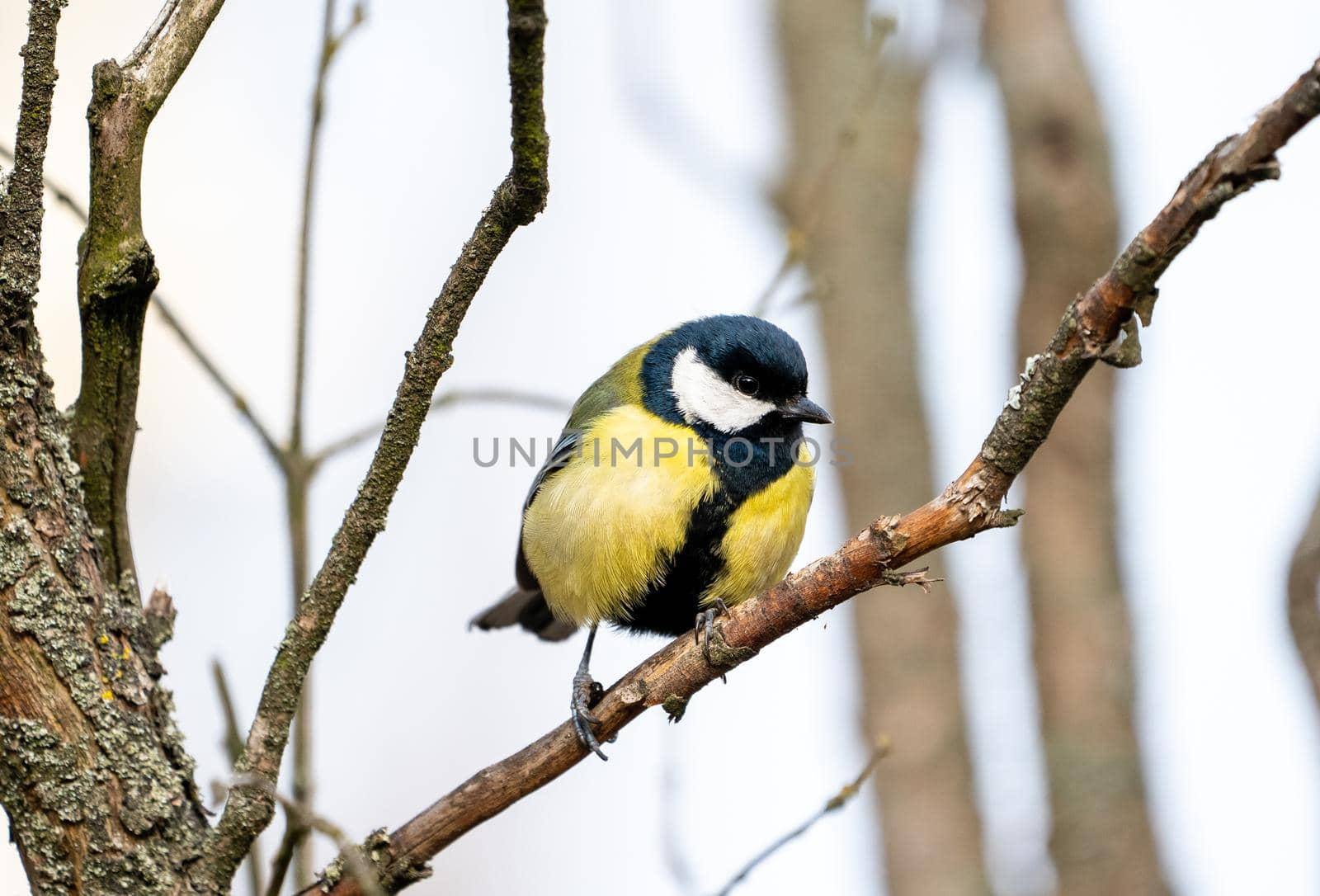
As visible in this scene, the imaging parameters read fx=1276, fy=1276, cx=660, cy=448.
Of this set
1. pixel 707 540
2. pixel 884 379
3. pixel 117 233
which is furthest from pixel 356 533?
pixel 884 379

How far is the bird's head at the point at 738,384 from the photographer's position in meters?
3.46

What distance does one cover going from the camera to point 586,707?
2764 millimetres

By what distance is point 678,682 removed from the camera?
245cm

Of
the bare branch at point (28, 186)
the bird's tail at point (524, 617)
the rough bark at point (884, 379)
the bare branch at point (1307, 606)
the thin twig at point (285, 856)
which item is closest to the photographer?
the bare branch at point (1307, 606)

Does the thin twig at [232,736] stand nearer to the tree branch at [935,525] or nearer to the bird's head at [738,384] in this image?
the tree branch at [935,525]

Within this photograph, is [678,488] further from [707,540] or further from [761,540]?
[761,540]

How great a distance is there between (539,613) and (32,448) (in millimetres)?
2071

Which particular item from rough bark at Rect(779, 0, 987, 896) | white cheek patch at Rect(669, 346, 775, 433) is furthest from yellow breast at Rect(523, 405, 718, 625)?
rough bark at Rect(779, 0, 987, 896)

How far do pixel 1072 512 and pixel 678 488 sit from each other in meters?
1.75

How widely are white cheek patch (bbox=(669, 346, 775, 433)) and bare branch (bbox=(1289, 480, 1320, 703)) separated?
6.34ft

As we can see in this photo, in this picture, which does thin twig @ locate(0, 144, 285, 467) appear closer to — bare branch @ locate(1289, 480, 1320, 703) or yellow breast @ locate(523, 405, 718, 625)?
yellow breast @ locate(523, 405, 718, 625)

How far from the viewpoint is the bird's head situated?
346 centimetres

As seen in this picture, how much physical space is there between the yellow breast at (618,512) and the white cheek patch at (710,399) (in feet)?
0.35

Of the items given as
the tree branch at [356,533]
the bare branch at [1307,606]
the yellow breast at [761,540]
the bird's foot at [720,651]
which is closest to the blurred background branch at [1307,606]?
the bare branch at [1307,606]
